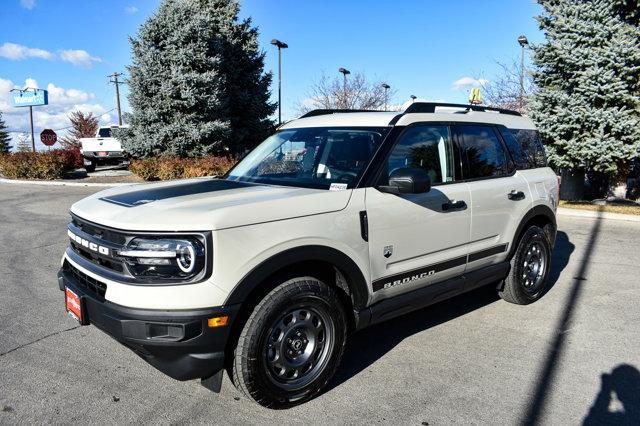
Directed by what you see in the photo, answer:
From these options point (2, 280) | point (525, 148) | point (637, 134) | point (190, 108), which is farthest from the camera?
point (190, 108)

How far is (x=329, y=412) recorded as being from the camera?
10.1 feet

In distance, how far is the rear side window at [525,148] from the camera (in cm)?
483

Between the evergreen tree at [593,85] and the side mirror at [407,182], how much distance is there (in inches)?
402

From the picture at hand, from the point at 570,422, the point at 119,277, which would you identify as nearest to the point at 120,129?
the point at 119,277

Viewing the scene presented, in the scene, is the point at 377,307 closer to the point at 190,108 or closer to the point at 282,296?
the point at 282,296

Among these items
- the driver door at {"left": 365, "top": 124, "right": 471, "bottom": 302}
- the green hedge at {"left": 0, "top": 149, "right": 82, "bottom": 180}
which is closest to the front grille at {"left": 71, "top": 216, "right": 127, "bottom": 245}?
the driver door at {"left": 365, "top": 124, "right": 471, "bottom": 302}

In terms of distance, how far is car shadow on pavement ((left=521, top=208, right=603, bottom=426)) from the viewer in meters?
3.08

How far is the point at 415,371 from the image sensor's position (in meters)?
3.59

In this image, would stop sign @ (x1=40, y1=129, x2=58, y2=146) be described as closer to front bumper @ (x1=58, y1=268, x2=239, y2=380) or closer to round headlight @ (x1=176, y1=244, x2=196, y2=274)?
front bumper @ (x1=58, y1=268, x2=239, y2=380)

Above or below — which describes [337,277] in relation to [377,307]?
above

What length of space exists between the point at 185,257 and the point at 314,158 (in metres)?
1.55

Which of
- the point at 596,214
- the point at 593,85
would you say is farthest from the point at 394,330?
the point at 593,85

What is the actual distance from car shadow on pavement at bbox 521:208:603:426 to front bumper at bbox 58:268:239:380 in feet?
6.22

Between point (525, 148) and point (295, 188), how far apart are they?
9.23 feet
